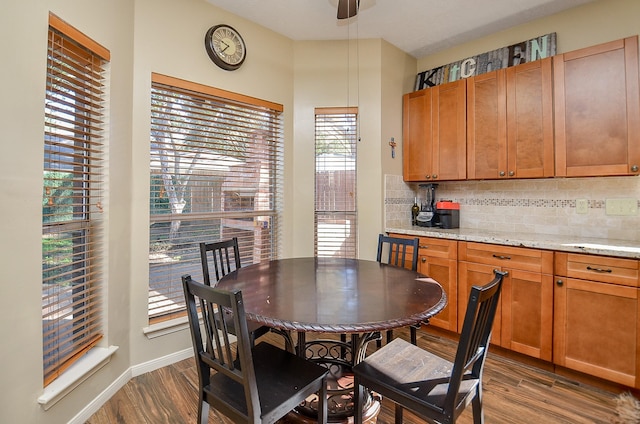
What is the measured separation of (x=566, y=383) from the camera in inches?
84.9

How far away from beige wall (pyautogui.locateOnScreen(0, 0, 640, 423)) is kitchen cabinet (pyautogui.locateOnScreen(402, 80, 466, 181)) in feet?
0.54

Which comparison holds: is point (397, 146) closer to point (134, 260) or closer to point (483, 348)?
point (483, 348)

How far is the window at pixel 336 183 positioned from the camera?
3.16 metres

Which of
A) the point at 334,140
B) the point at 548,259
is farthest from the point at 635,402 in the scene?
the point at 334,140

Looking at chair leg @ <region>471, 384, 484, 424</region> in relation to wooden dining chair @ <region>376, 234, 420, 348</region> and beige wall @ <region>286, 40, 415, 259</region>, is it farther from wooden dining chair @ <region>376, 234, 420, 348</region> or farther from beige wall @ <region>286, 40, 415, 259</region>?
beige wall @ <region>286, 40, 415, 259</region>

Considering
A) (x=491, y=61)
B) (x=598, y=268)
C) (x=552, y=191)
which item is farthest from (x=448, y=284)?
(x=491, y=61)

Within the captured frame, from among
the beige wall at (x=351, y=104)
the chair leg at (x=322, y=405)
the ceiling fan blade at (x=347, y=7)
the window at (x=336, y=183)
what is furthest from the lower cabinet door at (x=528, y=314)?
the ceiling fan blade at (x=347, y=7)

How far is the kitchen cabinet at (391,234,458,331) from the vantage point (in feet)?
8.87

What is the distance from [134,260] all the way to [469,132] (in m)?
2.95

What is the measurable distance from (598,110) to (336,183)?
2085mm

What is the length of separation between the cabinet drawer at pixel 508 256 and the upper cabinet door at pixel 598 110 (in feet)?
2.20

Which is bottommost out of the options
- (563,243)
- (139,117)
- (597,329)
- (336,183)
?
(597,329)

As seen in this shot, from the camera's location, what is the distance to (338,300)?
144 cm

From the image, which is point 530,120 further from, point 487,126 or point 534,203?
point 534,203
